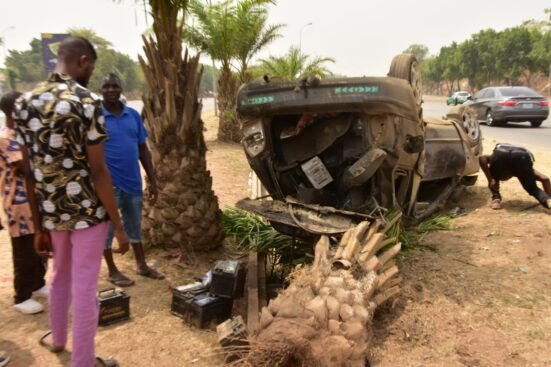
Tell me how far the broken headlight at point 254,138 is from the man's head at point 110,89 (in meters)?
1.30

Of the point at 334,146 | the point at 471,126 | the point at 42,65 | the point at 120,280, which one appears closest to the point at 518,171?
the point at 471,126

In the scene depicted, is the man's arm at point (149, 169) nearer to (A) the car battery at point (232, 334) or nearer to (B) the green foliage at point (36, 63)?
(A) the car battery at point (232, 334)

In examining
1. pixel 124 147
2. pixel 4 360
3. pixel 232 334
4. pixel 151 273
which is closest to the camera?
pixel 232 334

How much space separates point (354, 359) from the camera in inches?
98.3

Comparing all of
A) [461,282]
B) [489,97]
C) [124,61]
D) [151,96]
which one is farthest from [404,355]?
[124,61]

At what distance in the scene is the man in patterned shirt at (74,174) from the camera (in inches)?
97.0

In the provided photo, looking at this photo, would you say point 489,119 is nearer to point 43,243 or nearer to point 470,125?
point 470,125

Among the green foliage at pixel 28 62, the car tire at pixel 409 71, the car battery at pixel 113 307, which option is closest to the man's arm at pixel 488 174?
→ the car tire at pixel 409 71

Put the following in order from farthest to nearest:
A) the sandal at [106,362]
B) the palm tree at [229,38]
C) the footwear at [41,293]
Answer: the palm tree at [229,38], the footwear at [41,293], the sandal at [106,362]

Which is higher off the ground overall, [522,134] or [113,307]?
[522,134]

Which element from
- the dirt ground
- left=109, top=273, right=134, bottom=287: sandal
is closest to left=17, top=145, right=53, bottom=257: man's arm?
the dirt ground

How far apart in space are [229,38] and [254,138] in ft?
39.5

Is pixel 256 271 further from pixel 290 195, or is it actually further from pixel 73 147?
pixel 73 147

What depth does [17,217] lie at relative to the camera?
364 cm
